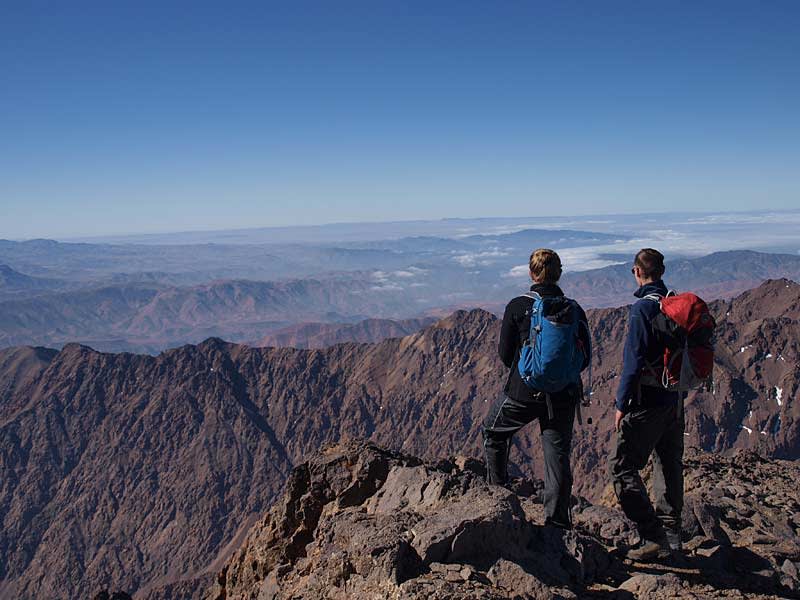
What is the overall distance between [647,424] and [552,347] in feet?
A: 5.39

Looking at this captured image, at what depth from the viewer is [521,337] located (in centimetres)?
707

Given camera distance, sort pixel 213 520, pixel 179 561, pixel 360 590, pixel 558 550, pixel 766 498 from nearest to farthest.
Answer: pixel 360 590 → pixel 558 550 → pixel 766 498 → pixel 179 561 → pixel 213 520

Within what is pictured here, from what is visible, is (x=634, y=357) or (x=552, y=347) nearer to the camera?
(x=552, y=347)

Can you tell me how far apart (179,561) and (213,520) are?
32.3 feet

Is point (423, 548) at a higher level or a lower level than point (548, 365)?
lower

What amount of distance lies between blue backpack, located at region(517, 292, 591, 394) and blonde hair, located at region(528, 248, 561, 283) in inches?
9.2

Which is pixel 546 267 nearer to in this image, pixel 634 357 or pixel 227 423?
pixel 634 357

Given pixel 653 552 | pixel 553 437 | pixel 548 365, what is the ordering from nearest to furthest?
pixel 548 365 < pixel 553 437 < pixel 653 552

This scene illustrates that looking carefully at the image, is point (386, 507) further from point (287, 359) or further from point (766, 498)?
point (287, 359)

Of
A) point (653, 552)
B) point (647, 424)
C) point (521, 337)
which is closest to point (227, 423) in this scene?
point (653, 552)

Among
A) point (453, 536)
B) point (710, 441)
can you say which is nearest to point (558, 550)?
point (453, 536)

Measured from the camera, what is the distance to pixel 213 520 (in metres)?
117

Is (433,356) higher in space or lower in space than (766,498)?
lower

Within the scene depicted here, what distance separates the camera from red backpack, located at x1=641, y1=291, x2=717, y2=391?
6812 mm
